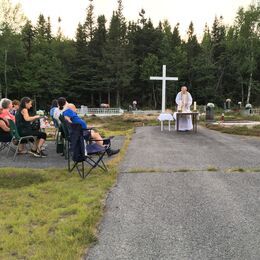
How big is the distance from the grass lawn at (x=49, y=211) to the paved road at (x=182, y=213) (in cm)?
17

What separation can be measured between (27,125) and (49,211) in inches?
167

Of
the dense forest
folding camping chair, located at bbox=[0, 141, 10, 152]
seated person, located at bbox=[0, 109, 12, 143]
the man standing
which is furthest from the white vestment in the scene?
the dense forest

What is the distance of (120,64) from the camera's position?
45438mm

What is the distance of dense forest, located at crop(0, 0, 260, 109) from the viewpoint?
4531cm

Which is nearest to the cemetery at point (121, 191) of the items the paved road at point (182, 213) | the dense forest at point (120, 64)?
the paved road at point (182, 213)

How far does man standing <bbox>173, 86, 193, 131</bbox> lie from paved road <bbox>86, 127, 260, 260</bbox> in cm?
623

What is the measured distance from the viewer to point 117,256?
324 centimetres

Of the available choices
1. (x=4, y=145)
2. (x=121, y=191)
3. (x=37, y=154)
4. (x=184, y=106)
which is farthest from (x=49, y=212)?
(x=184, y=106)

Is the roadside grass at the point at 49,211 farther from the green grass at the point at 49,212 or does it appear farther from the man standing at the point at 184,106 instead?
the man standing at the point at 184,106

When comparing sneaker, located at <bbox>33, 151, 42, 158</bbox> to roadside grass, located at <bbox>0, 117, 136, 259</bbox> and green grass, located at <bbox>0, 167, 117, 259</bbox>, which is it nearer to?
roadside grass, located at <bbox>0, 117, 136, 259</bbox>

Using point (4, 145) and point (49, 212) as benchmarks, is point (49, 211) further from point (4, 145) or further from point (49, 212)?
point (4, 145)

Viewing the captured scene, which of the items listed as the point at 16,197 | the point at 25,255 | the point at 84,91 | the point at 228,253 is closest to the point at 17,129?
the point at 16,197

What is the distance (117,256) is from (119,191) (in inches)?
78.7

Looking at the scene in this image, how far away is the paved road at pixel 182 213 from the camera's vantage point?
3.36 meters
